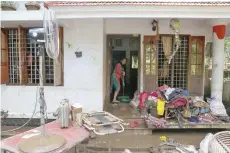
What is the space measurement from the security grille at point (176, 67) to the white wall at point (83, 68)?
104 inches

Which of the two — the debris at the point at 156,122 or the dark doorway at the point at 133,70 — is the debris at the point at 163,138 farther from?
the dark doorway at the point at 133,70

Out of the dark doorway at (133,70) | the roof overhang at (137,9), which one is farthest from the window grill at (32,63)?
the dark doorway at (133,70)

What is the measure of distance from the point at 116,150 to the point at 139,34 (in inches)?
171

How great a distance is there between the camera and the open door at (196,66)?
721cm

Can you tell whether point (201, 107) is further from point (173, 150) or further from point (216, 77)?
point (173, 150)

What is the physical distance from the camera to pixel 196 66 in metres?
7.32

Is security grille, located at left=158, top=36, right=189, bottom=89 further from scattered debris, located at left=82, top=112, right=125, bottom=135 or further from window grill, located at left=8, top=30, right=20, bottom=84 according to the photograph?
window grill, located at left=8, top=30, right=20, bottom=84

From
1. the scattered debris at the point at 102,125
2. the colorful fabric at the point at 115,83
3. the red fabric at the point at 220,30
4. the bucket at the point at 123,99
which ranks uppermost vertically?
the red fabric at the point at 220,30

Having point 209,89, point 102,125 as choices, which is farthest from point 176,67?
point 102,125

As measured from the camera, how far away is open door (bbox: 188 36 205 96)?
284 inches

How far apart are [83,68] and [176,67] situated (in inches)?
143

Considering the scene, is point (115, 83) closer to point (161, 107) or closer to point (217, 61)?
point (161, 107)

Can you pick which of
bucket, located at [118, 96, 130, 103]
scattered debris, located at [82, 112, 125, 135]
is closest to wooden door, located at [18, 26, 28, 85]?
scattered debris, located at [82, 112, 125, 135]

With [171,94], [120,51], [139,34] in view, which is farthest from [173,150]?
[120,51]
